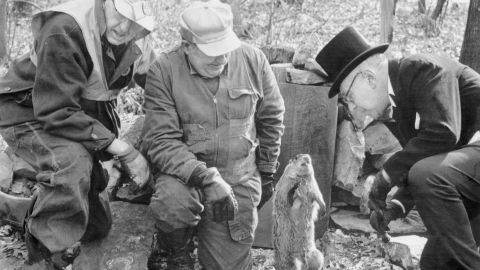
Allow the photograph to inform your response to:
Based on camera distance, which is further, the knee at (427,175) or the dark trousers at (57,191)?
the knee at (427,175)

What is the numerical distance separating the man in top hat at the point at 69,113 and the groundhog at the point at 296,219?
1.08 m

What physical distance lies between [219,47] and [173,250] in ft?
5.14

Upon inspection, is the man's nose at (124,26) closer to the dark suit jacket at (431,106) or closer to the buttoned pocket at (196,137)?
the buttoned pocket at (196,137)

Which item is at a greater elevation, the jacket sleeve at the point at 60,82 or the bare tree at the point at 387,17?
the jacket sleeve at the point at 60,82

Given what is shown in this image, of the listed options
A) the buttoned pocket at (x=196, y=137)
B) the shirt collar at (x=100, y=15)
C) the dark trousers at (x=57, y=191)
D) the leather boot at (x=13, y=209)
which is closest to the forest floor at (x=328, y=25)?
the leather boot at (x=13, y=209)

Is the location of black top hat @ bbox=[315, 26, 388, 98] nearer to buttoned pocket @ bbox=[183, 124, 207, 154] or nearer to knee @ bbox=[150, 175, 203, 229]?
buttoned pocket @ bbox=[183, 124, 207, 154]

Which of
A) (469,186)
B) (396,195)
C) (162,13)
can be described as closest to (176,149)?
(396,195)

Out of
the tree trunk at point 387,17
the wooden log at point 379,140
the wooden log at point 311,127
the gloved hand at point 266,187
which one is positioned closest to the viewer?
the gloved hand at point 266,187

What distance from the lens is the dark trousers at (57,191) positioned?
11.9 feet

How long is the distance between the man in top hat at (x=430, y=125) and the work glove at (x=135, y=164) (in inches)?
62.8

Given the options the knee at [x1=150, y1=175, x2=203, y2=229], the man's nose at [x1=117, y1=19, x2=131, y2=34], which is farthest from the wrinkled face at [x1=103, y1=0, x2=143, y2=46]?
the knee at [x1=150, y1=175, x2=203, y2=229]

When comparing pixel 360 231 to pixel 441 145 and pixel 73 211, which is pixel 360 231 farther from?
pixel 73 211

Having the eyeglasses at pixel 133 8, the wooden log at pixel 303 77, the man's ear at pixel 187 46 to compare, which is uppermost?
the eyeglasses at pixel 133 8

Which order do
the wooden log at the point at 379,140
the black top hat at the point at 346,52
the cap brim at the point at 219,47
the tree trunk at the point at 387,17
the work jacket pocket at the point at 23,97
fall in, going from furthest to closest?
the tree trunk at the point at 387,17 → the wooden log at the point at 379,140 → the work jacket pocket at the point at 23,97 → the black top hat at the point at 346,52 → the cap brim at the point at 219,47
